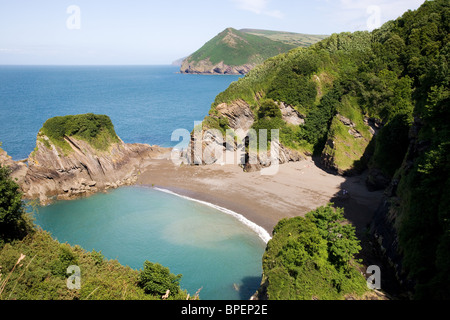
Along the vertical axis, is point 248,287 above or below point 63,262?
below

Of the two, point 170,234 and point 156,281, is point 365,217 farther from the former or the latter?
point 156,281

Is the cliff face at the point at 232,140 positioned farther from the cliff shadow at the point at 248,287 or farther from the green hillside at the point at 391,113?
the cliff shadow at the point at 248,287

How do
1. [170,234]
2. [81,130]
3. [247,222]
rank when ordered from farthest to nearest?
[81,130] < [247,222] < [170,234]

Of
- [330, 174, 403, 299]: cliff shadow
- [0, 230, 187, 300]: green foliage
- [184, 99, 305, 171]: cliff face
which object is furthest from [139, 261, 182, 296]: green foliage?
[184, 99, 305, 171]: cliff face

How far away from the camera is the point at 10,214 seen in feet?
62.6

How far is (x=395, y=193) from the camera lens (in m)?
24.1

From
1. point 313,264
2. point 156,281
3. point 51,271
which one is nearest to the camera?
point 313,264

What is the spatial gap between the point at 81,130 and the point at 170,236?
23176 mm

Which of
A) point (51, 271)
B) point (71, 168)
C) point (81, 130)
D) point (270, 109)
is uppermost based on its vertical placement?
point (270, 109)

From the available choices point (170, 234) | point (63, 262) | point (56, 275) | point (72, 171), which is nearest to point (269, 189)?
point (170, 234)

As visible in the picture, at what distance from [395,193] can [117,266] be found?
22.5m

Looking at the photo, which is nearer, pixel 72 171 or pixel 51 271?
pixel 51 271

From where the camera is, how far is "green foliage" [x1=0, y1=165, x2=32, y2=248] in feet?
62.1
